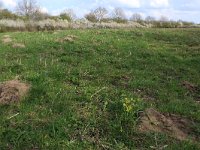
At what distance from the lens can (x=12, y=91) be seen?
8664 mm

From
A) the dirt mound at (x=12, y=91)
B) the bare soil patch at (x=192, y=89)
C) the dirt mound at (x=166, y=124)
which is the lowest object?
the dirt mound at (x=166, y=124)

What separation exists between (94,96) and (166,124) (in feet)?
5.14

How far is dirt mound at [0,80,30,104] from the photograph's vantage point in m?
8.46

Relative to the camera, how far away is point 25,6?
163ft

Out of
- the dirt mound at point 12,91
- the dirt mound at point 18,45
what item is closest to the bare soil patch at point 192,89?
the dirt mound at point 12,91

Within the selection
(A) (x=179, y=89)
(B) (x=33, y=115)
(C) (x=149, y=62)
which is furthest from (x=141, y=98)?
(C) (x=149, y=62)

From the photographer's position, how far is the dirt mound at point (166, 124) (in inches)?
301

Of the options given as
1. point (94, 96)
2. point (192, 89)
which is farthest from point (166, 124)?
point (192, 89)

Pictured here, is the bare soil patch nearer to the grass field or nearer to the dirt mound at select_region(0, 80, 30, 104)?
the grass field

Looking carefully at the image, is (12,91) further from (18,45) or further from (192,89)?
(18,45)

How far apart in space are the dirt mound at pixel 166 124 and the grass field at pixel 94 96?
137 millimetres

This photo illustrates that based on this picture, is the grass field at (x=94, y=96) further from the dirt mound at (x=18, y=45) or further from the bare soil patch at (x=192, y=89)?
the dirt mound at (x=18, y=45)

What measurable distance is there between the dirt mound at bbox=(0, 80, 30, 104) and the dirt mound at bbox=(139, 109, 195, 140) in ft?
8.00

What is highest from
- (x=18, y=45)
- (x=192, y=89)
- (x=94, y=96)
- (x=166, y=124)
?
(x=18, y=45)
